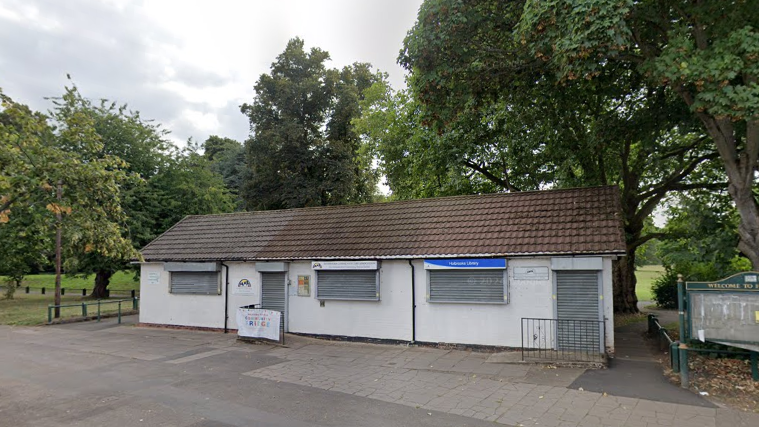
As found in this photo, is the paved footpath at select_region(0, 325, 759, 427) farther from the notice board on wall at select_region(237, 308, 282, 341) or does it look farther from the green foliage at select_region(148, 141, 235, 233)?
the green foliage at select_region(148, 141, 235, 233)

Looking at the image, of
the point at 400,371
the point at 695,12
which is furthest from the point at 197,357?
the point at 695,12

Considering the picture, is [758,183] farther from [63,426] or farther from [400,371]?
[63,426]

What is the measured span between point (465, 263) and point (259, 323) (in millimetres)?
6559

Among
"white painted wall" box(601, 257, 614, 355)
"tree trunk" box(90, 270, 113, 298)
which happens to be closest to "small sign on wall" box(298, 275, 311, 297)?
"white painted wall" box(601, 257, 614, 355)

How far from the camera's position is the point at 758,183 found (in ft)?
52.3

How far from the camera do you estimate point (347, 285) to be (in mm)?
14805

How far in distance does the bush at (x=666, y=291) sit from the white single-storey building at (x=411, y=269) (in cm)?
1553

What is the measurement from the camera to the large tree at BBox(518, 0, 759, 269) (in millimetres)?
9219

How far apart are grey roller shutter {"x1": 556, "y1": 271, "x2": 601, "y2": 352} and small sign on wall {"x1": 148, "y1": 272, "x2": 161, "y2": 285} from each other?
1469cm

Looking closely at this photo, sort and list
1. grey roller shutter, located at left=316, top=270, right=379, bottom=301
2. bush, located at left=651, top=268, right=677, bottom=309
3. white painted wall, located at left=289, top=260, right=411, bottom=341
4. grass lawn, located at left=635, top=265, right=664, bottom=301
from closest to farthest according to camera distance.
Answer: white painted wall, located at left=289, top=260, right=411, bottom=341, grey roller shutter, located at left=316, top=270, right=379, bottom=301, bush, located at left=651, top=268, right=677, bottom=309, grass lawn, located at left=635, top=265, right=664, bottom=301

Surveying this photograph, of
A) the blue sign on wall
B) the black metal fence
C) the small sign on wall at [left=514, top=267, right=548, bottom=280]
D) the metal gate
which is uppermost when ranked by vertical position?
the blue sign on wall

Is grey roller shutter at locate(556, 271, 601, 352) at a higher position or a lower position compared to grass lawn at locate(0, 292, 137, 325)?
higher

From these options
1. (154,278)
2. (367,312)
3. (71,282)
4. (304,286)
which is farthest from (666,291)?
(71,282)

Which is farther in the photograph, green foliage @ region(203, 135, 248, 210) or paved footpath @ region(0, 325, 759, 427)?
green foliage @ region(203, 135, 248, 210)
